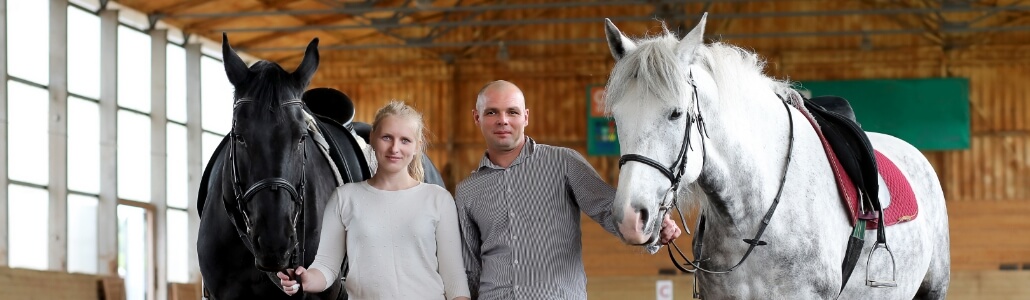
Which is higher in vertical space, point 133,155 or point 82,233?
point 133,155

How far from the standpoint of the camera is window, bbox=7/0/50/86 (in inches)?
707

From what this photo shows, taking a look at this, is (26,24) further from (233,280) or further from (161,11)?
(233,280)

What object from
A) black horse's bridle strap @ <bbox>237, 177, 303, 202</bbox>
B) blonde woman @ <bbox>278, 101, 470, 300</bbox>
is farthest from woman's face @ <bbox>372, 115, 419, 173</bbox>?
black horse's bridle strap @ <bbox>237, 177, 303, 202</bbox>

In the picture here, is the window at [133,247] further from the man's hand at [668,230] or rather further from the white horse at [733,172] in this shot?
the man's hand at [668,230]

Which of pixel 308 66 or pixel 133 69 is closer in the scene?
pixel 308 66

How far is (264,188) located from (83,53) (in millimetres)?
16411

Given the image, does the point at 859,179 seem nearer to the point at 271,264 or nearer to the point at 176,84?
the point at 271,264

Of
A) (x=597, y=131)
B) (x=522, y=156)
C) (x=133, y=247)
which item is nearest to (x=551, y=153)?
(x=522, y=156)

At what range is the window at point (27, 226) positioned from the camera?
17.9 meters

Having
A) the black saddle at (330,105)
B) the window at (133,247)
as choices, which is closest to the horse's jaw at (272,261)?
the black saddle at (330,105)

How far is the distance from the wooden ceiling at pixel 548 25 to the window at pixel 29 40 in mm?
3809

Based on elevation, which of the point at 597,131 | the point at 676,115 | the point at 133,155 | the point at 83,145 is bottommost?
the point at 676,115

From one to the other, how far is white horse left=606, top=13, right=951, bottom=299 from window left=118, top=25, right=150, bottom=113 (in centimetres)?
1784

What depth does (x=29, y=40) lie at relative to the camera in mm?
18438
